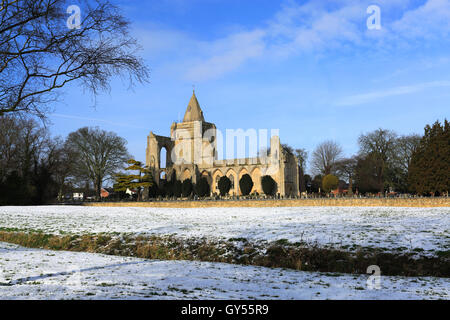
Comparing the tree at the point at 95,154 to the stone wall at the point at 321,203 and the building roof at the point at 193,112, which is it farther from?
the building roof at the point at 193,112

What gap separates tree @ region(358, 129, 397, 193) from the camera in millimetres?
54719

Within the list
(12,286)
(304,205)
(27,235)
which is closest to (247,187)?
(304,205)

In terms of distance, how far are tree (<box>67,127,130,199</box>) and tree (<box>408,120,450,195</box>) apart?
3883cm

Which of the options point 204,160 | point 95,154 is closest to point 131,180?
point 95,154

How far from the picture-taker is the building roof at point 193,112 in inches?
2849

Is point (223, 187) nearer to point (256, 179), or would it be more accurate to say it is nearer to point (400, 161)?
point (256, 179)

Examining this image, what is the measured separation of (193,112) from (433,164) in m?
45.0

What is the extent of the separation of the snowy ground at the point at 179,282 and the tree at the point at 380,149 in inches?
1935

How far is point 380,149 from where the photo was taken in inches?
2218

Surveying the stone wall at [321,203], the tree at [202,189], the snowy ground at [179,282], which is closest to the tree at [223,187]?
the tree at [202,189]

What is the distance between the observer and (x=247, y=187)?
170ft

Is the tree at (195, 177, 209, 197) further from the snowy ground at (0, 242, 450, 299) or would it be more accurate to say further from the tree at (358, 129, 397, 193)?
the snowy ground at (0, 242, 450, 299)

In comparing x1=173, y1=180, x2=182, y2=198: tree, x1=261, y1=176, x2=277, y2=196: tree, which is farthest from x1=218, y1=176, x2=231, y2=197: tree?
x1=173, y1=180, x2=182, y2=198: tree

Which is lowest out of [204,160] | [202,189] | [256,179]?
[202,189]
